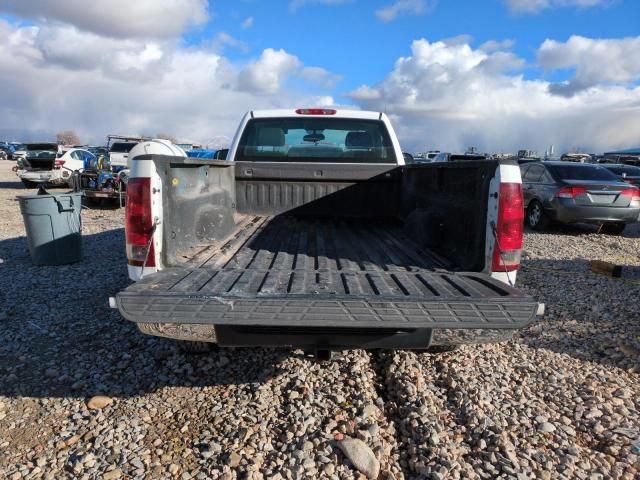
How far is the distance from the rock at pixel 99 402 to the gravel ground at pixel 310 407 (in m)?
0.02

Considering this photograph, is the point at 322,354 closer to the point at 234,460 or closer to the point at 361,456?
the point at 361,456

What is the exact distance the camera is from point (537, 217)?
10008 millimetres

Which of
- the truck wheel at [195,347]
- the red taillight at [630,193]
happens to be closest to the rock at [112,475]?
the truck wheel at [195,347]

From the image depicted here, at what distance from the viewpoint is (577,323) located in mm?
4371

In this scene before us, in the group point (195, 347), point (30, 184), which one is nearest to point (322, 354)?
point (195, 347)

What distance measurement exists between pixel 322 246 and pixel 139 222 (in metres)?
1.53

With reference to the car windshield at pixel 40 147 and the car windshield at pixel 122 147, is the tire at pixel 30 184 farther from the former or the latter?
the car windshield at pixel 122 147

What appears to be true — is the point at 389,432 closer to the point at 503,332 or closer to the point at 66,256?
the point at 503,332

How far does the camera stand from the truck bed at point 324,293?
2008 mm

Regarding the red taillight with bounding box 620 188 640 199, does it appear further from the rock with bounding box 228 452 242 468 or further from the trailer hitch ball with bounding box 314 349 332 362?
the rock with bounding box 228 452 242 468

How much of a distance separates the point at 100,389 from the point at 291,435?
148 cm

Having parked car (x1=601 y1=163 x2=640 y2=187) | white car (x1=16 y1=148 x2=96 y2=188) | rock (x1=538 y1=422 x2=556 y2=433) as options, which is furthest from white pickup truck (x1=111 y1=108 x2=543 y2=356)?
white car (x1=16 y1=148 x2=96 y2=188)

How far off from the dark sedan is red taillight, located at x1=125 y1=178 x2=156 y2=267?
30.1 feet

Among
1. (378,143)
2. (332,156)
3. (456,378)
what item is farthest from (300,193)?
(456,378)
